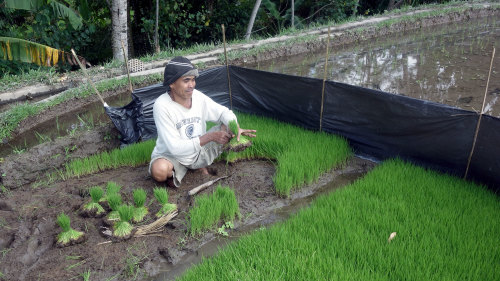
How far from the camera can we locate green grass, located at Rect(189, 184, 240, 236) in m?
3.03

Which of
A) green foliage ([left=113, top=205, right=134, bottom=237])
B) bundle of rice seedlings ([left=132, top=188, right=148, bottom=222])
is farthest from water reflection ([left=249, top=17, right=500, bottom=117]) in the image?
green foliage ([left=113, top=205, right=134, bottom=237])

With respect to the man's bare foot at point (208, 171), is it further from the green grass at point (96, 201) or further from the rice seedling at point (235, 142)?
the green grass at point (96, 201)

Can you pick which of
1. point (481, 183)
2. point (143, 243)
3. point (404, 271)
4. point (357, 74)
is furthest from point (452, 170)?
point (357, 74)

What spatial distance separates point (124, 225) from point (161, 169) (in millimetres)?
696

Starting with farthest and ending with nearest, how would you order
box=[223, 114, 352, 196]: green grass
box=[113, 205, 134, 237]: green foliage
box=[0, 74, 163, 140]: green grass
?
box=[0, 74, 163, 140]: green grass < box=[223, 114, 352, 196]: green grass < box=[113, 205, 134, 237]: green foliage

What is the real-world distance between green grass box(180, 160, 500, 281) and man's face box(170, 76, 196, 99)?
4.42 feet

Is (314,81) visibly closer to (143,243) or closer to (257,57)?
(143,243)

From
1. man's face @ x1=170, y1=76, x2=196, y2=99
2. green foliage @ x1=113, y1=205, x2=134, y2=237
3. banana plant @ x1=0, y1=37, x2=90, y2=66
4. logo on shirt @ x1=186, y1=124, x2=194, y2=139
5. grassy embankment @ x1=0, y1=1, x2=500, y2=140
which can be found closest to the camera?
green foliage @ x1=113, y1=205, x2=134, y2=237

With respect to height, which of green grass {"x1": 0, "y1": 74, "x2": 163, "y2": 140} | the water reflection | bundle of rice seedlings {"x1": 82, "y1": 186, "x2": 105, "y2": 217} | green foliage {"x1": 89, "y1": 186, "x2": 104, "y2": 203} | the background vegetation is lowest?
bundle of rice seedlings {"x1": 82, "y1": 186, "x2": 105, "y2": 217}

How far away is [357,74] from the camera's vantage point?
6938 millimetres

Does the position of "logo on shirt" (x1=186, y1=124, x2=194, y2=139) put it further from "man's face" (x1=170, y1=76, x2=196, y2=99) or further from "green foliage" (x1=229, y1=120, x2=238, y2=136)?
"green foliage" (x1=229, y1=120, x2=238, y2=136)

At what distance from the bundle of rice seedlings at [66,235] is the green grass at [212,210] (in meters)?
0.84

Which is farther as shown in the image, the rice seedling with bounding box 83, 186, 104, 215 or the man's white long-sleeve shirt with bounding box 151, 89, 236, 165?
the man's white long-sleeve shirt with bounding box 151, 89, 236, 165

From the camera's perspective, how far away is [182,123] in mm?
3465
